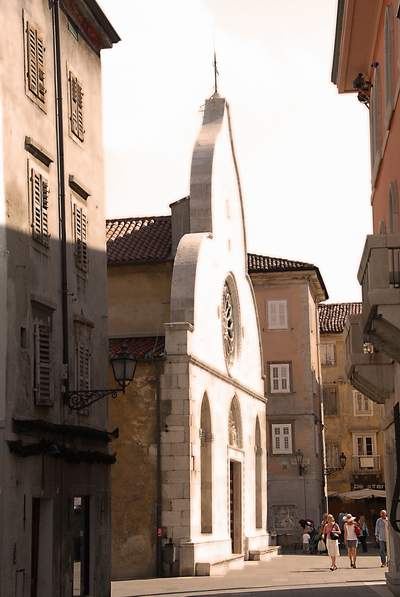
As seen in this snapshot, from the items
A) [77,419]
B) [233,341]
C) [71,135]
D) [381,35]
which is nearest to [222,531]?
[233,341]

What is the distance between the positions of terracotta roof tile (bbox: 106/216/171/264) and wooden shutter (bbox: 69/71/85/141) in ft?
→ 46.5

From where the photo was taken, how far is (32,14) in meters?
20.4

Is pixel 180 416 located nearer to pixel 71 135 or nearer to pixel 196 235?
pixel 196 235

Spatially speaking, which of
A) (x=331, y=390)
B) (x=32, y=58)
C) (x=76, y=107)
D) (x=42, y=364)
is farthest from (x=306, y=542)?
(x=32, y=58)

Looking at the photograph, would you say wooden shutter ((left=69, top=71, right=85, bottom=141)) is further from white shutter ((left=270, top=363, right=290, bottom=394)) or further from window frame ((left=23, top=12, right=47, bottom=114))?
white shutter ((left=270, top=363, right=290, bottom=394))

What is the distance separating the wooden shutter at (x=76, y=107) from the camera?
22672mm

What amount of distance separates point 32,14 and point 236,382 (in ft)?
67.0

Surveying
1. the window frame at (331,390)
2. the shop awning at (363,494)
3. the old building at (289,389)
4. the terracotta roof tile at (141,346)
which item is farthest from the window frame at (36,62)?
the window frame at (331,390)

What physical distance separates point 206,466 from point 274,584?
701 centimetres

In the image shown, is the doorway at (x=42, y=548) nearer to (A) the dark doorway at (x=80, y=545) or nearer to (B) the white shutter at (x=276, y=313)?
(A) the dark doorway at (x=80, y=545)

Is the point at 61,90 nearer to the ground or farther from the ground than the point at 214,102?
nearer to the ground

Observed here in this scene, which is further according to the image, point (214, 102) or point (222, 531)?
point (214, 102)

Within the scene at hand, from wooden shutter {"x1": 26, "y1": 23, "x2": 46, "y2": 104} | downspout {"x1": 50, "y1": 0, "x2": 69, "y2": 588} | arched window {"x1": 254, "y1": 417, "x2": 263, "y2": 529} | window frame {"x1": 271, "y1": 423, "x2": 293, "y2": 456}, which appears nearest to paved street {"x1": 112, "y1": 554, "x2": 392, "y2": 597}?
arched window {"x1": 254, "y1": 417, "x2": 263, "y2": 529}

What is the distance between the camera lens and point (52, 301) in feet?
67.5
